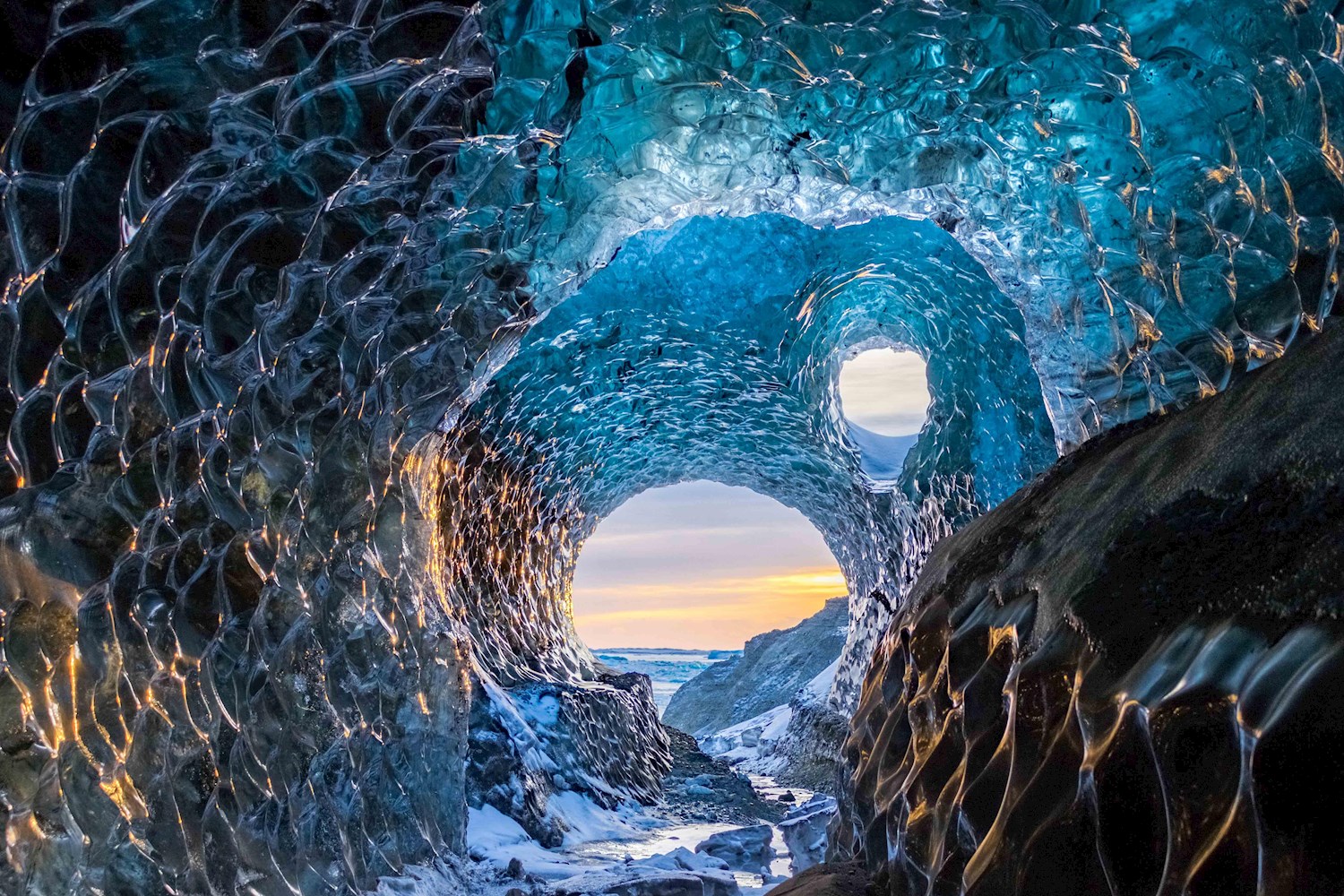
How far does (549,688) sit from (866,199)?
5124mm

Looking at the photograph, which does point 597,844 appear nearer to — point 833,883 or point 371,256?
point 833,883

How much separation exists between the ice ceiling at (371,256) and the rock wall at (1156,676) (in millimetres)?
1070

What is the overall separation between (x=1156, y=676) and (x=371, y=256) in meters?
3.04

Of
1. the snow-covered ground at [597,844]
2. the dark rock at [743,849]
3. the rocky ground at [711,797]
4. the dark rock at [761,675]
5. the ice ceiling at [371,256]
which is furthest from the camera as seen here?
the dark rock at [761,675]

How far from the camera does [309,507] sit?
4012 millimetres

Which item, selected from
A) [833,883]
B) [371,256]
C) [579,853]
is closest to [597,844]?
[579,853]

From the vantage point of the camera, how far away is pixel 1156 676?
170 centimetres

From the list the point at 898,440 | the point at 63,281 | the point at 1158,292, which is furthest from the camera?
the point at 898,440

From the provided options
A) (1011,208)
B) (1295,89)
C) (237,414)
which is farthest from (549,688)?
(1295,89)

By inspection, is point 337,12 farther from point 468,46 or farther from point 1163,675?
point 1163,675

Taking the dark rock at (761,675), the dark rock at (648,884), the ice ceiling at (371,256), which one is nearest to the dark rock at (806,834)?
the dark rock at (648,884)

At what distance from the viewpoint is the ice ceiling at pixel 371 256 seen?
2787mm

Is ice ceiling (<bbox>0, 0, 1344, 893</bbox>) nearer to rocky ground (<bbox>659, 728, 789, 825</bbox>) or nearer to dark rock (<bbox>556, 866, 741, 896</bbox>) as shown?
dark rock (<bbox>556, 866, 741, 896</bbox>)

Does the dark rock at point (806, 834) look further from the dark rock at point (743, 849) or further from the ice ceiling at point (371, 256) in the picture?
the ice ceiling at point (371, 256)
